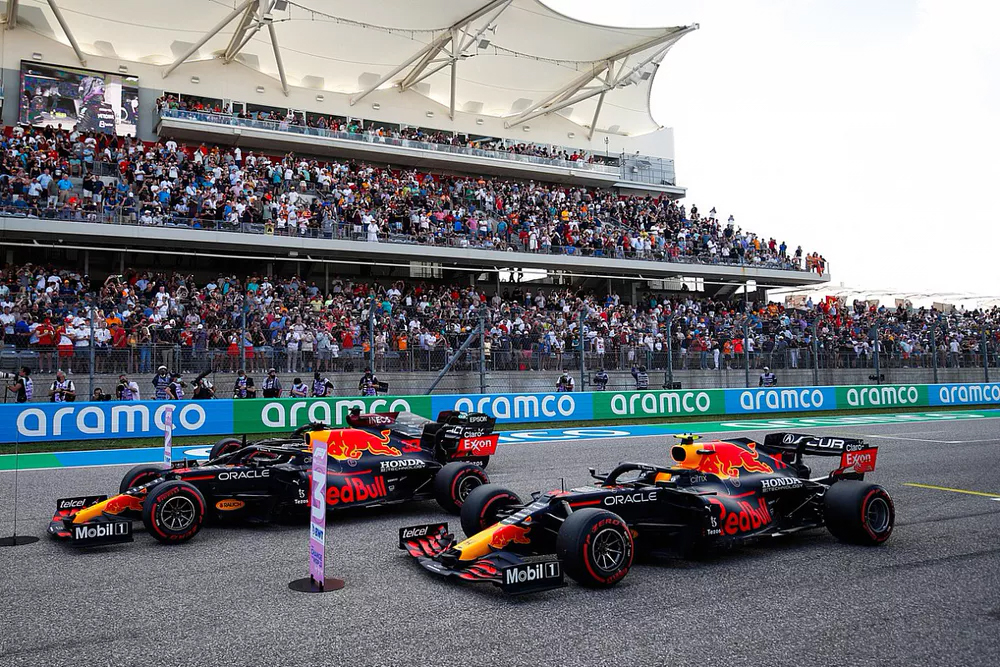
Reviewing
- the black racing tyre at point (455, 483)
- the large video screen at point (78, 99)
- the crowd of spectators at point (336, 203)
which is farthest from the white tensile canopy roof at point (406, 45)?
the black racing tyre at point (455, 483)

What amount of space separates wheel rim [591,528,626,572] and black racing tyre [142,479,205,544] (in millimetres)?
3946

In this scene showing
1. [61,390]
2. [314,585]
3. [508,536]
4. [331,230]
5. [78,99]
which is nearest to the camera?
[314,585]

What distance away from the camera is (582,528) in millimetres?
6020

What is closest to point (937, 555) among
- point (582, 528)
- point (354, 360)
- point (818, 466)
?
point (582, 528)

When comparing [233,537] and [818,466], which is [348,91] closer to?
[818,466]

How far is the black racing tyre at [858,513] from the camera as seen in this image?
24.3ft

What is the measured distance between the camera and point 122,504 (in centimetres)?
798

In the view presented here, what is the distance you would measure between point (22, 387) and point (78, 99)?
2163cm

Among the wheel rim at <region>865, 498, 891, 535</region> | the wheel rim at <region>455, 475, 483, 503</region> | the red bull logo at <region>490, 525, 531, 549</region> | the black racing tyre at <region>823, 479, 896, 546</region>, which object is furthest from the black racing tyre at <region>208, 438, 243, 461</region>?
the wheel rim at <region>865, 498, 891, 535</region>

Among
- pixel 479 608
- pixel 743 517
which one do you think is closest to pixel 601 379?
pixel 743 517

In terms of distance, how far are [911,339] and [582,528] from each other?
27074 millimetres

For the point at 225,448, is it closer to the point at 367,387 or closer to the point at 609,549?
the point at 609,549

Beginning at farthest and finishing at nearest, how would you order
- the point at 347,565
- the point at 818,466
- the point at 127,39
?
the point at 127,39, the point at 818,466, the point at 347,565

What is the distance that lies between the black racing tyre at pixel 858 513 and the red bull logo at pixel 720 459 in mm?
620
